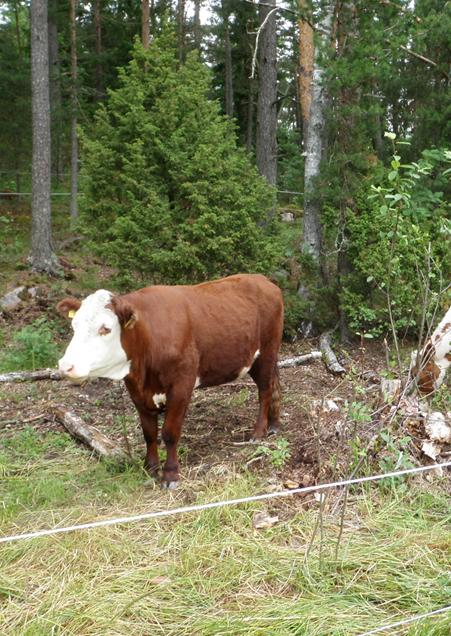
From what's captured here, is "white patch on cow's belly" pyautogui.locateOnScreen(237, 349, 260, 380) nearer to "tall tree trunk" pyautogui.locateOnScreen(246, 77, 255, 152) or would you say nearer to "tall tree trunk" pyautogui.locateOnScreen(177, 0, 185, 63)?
"tall tree trunk" pyautogui.locateOnScreen(246, 77, 255, 152)

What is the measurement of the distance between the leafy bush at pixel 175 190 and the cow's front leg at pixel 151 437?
3.78 m

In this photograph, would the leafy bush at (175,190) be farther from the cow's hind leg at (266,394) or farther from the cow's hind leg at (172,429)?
the cow's hind leg at (172,429)

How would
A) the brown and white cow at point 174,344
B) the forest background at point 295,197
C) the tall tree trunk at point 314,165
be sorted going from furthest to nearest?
the tall tree trunk at point 314,165 → the forest background at point 295,197 → the brown and white cow at point 174,344

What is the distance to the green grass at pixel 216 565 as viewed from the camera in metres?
3.32

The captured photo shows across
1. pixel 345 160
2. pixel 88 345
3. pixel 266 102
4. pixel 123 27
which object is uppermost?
pixel 123 27

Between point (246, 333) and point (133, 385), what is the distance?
1.21m

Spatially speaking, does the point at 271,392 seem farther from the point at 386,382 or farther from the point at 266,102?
the point at 266,102

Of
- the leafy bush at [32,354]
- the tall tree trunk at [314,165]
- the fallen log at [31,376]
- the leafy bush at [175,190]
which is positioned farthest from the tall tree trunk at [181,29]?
the fallen log at [31,376]

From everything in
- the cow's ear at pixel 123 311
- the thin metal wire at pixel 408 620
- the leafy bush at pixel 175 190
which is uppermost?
the leafy bush at pixel 175 190

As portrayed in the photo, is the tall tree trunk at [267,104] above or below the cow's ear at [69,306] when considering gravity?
above

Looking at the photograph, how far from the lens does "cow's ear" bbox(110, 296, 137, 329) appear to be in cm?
458

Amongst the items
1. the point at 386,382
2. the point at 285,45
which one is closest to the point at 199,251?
the point at 386,382

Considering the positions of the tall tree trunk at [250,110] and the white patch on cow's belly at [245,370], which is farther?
the tall tree trunk at [250,110]

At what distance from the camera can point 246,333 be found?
18.7 ft
